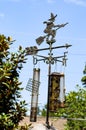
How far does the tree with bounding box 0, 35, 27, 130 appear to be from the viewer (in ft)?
33.4

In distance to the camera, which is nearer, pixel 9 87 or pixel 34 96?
pixel 9 87

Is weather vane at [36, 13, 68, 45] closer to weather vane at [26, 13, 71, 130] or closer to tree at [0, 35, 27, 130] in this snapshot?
weather vane at [26, 13, 71, 130]

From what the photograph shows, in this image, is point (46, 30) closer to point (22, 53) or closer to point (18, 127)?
point (22, 53)

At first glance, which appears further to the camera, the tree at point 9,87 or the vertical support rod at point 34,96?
the vertical support rod at point 34,96

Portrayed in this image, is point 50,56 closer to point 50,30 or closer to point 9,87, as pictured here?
point 50,30

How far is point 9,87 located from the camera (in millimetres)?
10273

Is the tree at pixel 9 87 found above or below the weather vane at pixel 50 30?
below

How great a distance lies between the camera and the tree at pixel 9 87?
33.4 ft

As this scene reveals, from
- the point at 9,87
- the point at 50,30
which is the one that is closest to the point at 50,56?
the point at 50,30

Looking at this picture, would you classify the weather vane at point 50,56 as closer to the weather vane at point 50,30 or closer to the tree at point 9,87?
the weather vane at point 50,30

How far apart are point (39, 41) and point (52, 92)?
90.6 inches

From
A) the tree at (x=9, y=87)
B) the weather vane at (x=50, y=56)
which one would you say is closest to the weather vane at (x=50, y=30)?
the weather vane at (x=50, y=56)

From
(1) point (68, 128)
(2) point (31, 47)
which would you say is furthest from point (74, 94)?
(2) point (31, 47)

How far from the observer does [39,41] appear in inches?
679
